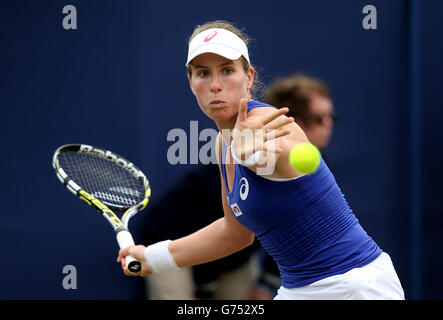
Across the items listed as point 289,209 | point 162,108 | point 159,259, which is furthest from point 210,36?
point 162,108

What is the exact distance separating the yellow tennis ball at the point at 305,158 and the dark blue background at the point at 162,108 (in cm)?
250

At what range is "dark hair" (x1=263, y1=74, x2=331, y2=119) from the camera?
12.1 feet

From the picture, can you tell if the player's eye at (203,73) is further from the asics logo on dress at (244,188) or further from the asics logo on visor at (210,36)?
the asics logo on dress at (244,188)

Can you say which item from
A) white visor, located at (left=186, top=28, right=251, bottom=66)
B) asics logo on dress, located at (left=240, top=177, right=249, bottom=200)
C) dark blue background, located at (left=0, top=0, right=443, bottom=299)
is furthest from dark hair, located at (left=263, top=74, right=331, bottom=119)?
asics logo on dress, located at (left=240, top=177, right=249, bottom=200)

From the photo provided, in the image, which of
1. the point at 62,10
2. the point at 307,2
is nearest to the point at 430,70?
the point at 307,2

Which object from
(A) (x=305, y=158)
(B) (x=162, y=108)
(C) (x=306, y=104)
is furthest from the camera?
(B) (x=162, y=108)

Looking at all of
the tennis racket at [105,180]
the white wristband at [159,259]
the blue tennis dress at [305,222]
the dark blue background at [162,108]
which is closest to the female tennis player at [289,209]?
the blue tennis dress at [305,222]

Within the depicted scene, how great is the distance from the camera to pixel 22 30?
431 centimetres

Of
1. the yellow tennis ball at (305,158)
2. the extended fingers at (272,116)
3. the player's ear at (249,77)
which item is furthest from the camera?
the player's ear at (249,77)

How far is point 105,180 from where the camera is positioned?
9.71 ft

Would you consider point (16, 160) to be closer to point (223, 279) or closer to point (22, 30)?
point (22, 30)

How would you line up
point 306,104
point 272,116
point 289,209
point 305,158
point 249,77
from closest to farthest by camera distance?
point 305,158
point 272,116
point 289,209
point 249,77
point 306,104

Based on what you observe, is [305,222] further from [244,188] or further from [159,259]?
[159,259]

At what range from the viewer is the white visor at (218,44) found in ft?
7.05
